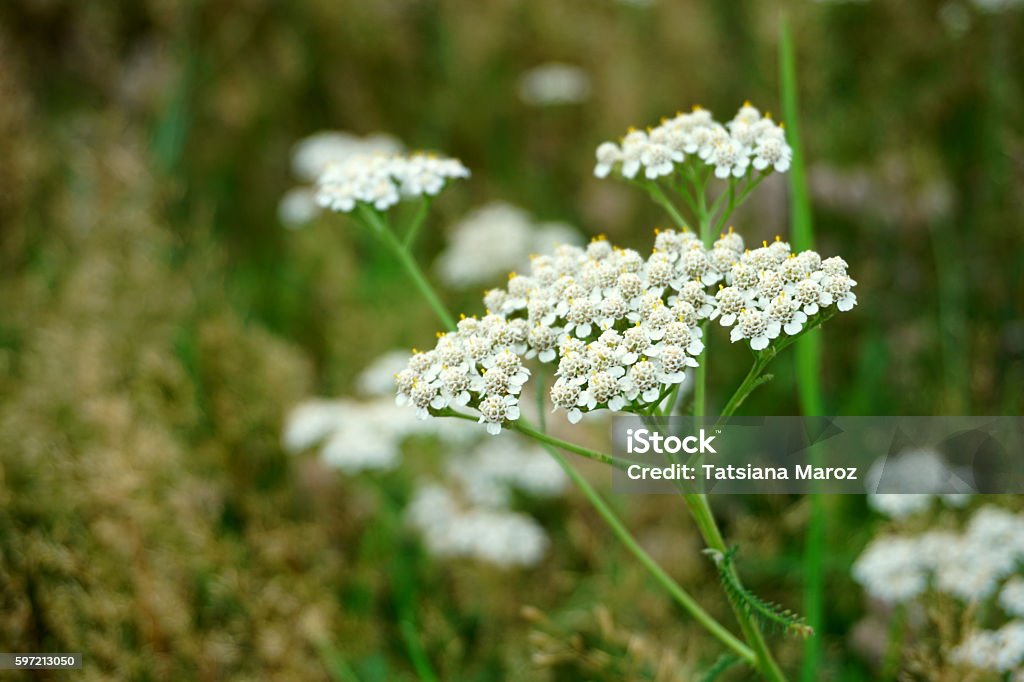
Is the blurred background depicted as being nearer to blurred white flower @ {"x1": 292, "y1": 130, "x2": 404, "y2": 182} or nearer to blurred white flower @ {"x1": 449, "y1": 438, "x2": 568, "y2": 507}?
blurred white flower @ {"x1": 449, "y1": 438, "x2": 568, "y2": 507}

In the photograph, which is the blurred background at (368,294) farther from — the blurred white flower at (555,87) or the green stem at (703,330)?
the green stem at (703,330)

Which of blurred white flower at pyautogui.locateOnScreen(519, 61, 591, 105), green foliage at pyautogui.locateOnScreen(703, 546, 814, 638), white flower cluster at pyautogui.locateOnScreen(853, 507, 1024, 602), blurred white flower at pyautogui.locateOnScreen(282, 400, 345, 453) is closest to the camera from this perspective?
green foliage at pyautogui.locateOnScreen(703, 546, 814, 638)

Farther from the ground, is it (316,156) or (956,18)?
(956,18)

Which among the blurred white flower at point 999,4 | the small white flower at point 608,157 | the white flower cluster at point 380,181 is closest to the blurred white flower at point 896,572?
the small white flower at point 608,157

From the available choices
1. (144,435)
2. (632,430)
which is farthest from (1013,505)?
(144,435)

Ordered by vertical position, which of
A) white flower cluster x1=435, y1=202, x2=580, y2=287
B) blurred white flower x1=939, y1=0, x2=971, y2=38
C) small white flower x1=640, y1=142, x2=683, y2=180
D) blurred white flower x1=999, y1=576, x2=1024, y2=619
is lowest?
blurred white flower x1=999, y1=576, x2=1024, y2=619

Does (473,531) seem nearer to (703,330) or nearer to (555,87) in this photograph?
(703,330)

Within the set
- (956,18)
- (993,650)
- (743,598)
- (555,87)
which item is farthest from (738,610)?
(555,87)

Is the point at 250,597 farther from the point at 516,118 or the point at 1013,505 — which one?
the point at 516,118

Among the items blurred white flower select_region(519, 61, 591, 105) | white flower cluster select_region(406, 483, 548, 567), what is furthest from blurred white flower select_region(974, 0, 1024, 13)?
white flower cluster select_region(406, 483, 548, 567)
